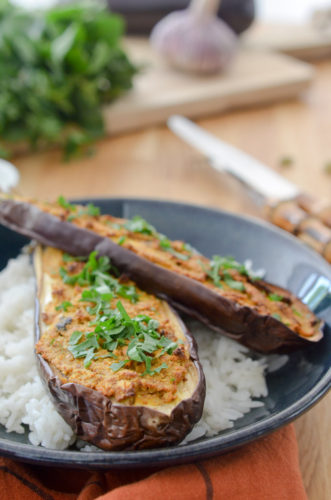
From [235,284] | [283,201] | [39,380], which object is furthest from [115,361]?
[283,201]

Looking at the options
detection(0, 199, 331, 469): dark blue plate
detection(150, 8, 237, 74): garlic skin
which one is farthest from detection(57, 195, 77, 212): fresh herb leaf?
detection(150, 8, 237, 74): garlic skin

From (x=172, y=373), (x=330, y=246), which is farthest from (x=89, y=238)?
(x=330, y=246)

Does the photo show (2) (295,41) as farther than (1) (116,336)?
Yes

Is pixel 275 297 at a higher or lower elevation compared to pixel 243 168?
higher

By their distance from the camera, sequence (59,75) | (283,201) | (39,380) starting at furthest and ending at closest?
(59,75)
(283,201)
(39,380)

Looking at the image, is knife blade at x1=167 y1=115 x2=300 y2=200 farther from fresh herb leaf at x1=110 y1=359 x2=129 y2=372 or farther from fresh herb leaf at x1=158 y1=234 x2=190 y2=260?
fresh herb leaf at x1=110 y1=359 x2=129 y2=372

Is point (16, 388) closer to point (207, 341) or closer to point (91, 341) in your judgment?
point (91, 341)

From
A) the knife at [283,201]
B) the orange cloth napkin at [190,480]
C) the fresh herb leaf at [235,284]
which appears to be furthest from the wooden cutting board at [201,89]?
the orange cloth napkin at [190,480]

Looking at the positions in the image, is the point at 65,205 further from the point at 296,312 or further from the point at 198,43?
the point at 198,43
